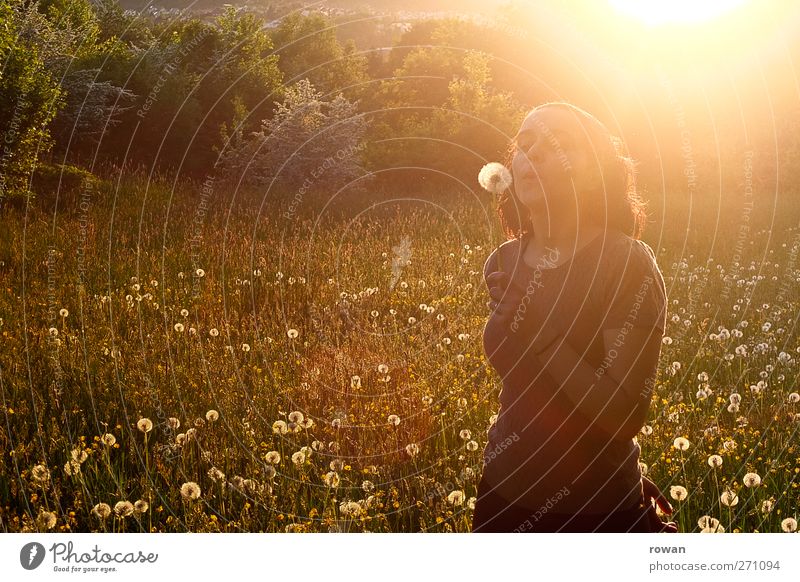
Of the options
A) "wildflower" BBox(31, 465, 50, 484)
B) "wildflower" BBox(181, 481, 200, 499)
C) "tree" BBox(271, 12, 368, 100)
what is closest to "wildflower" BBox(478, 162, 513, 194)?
"wildflower" BBox(181, 481, 200, 499)

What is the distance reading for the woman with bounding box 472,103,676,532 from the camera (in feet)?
7.36

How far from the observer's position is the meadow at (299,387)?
3275mm

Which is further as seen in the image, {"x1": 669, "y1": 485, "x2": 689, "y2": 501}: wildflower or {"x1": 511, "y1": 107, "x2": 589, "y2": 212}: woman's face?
{"x1": 669, "y1": 485, "x2": 689, "y2": 501}: wildflower

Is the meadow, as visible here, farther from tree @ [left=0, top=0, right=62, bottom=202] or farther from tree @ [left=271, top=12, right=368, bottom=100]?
tree @ [left=271, top=12, right=368, bottom=100]

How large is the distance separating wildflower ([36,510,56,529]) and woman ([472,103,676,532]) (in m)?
1.79

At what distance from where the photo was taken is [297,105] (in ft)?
44.0

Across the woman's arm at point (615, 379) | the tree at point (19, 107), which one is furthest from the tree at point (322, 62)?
the woman's arm at point (615, 379)

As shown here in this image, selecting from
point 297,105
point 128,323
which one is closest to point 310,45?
point 297,105

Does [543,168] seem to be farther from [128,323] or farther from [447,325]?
[128,323]

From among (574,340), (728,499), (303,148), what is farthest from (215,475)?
(303,148)

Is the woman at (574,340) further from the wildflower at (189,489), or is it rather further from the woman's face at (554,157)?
the wildflower at (189,489)

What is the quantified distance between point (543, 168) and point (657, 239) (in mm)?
8953

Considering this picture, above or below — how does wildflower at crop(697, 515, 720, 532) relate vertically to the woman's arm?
below
